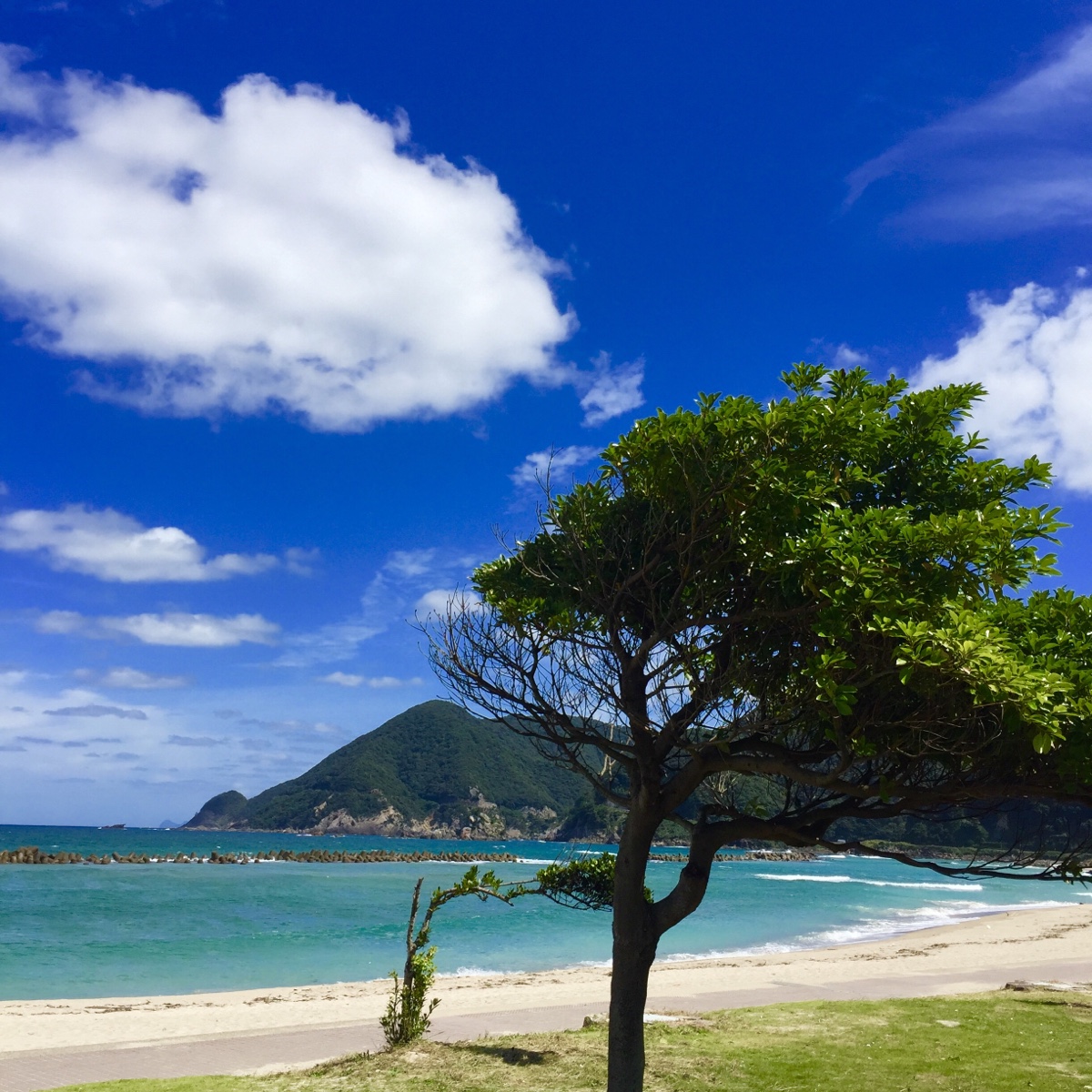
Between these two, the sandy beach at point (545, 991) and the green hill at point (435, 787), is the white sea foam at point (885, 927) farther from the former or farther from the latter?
the green hill at point (435, 787)

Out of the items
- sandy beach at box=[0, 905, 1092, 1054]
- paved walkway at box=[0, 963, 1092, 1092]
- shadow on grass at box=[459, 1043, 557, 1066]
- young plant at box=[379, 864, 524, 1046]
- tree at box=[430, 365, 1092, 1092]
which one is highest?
tree at box=[430, 365, 1092, 1092]

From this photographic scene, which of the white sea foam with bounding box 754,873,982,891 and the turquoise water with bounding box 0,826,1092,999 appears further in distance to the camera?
the white sea foam with bounding box 754,873,982,891

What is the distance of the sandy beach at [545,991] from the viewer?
15656 mm

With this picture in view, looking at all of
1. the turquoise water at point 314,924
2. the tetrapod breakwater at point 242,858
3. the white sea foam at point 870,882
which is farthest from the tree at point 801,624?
the tetrapod breakwater at point 242,858

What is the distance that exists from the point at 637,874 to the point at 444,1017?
8.89m

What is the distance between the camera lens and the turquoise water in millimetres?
25984

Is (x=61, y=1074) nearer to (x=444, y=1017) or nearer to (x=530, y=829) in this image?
(x=444, y=1017)

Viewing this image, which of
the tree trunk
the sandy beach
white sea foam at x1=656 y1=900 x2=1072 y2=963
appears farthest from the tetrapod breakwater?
the tree trunk

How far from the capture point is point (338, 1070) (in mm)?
9727

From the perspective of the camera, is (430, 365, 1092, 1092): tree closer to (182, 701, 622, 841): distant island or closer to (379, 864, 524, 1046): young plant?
(379, 864, 524, 1046): young plant

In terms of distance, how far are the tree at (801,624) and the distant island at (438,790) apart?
427ft

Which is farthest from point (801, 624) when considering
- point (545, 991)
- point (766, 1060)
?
point (545, 991)

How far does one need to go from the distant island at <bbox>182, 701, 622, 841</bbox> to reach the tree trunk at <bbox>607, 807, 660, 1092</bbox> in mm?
129685

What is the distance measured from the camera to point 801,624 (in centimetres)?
689
